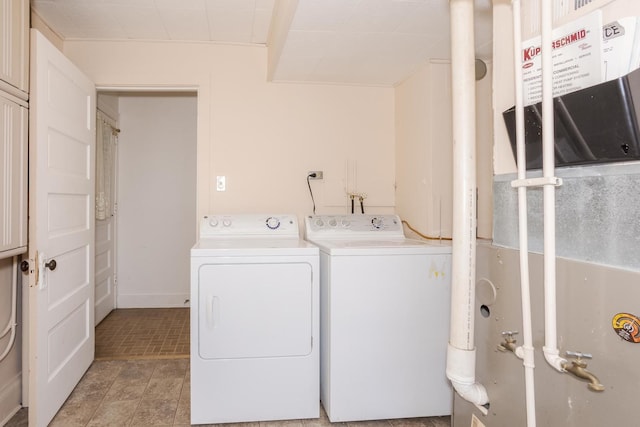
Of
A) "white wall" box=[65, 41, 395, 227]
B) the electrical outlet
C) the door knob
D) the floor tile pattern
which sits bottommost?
the floor tile pattern

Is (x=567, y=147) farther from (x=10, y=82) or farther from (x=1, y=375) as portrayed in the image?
(x=1, y=375)

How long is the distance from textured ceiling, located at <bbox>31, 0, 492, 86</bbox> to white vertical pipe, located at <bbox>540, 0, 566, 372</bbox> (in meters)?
0.97

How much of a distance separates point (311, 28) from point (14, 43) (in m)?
1.35

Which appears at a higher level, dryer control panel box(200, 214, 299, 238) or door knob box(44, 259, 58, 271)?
dryer control panel box(200, 214, 299, 238)

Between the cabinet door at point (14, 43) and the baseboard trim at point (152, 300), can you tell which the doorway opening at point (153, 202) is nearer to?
the baseboard trim at point (152, 300)

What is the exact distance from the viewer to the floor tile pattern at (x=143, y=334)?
2.84 metres

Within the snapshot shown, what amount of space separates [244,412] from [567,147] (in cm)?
182

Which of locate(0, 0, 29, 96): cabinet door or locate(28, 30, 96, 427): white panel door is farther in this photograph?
locate(28, 30, 96, 427): white panel door

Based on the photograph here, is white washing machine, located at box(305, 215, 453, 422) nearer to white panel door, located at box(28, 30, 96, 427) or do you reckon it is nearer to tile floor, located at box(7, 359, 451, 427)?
tile floor, located at box(7, 359, 451, 427)

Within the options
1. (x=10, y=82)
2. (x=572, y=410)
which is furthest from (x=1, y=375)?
(x=572, y=410)

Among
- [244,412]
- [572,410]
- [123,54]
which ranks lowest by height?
[244,412]

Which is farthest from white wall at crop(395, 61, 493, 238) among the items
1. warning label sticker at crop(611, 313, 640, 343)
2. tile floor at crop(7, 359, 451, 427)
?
warning label sticker at crop(611, 313, 640, 343)

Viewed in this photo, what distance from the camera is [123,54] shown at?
2.72m

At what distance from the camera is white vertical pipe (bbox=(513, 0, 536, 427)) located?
941 mm
